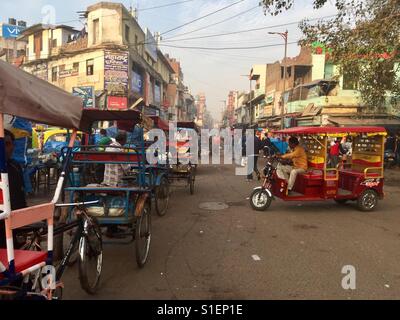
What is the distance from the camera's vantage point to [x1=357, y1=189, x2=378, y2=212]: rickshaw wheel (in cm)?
931

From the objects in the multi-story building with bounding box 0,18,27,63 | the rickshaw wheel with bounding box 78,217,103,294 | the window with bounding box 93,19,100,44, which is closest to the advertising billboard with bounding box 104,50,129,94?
the window with bounding box 93,19,100,44

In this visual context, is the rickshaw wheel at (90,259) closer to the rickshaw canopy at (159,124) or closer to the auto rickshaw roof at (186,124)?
the rickshaw canopy at (159,124)

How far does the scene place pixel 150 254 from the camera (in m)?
→ 5.88

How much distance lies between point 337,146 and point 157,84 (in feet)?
105

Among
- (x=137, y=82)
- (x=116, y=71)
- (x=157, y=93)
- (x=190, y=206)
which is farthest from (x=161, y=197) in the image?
(x=157, y=93)

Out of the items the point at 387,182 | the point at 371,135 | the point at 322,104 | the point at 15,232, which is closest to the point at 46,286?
the point at 15,232

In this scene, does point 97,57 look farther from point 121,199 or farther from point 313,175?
point 121,199

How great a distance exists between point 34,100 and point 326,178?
7.54 m

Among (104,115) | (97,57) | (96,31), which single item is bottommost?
(104,115)

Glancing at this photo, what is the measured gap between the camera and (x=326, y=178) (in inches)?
359

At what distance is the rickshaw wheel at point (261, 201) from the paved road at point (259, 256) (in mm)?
221

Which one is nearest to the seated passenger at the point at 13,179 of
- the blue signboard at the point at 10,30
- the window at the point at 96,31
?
the window at the point at 96,31

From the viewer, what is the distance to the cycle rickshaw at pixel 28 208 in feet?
8.84

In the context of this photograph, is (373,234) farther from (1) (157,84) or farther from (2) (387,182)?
(1) (157,84)
